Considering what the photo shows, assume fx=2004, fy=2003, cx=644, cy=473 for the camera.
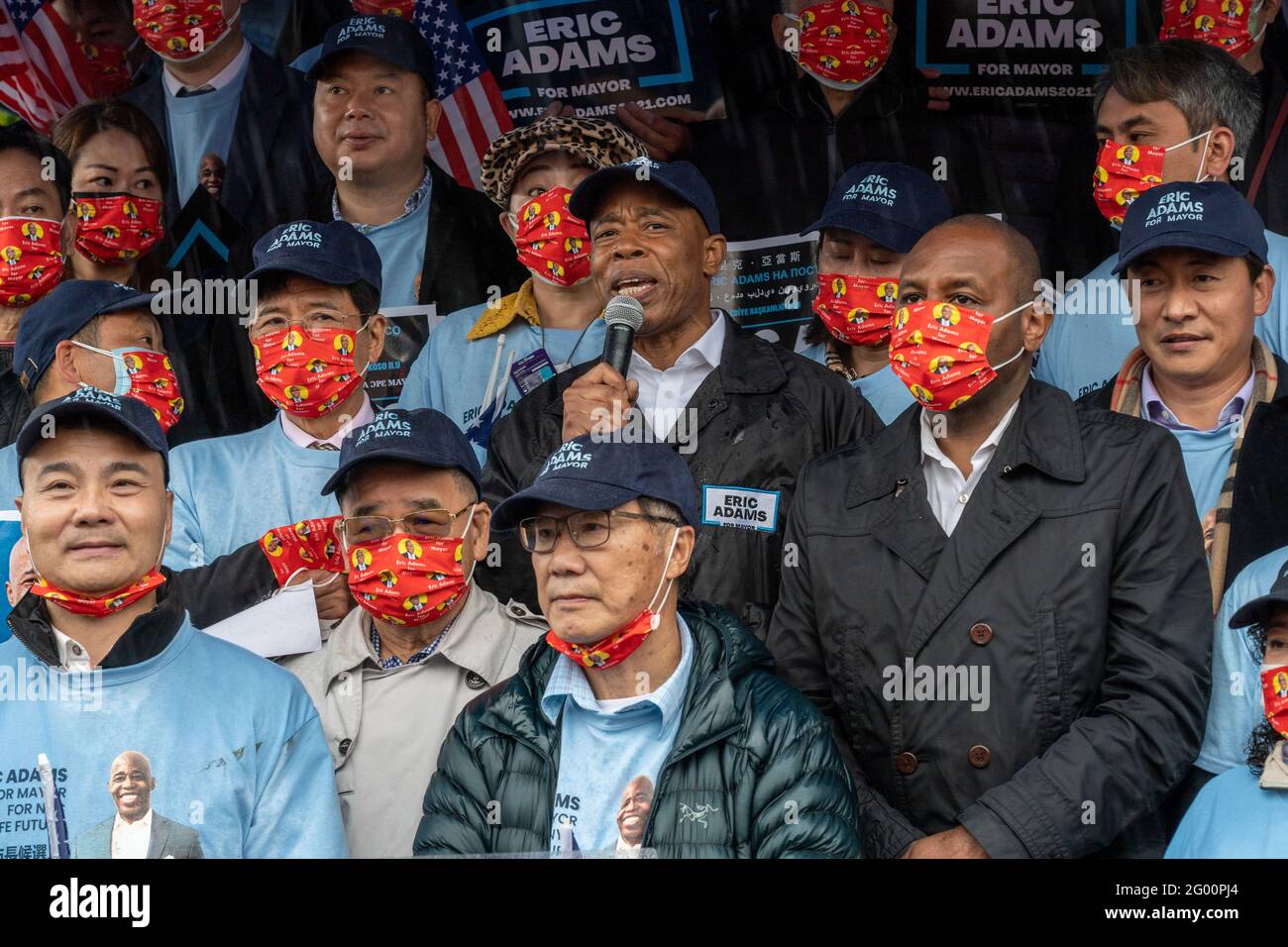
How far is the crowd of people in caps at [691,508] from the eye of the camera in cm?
473

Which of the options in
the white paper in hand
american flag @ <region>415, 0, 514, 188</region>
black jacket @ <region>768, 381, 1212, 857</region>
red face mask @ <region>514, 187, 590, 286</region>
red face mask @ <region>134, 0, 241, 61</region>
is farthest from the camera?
american flag @ <region>415, 0, 514, 188</region>

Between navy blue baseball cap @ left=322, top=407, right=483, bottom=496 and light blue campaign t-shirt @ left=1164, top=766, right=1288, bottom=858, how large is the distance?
2.07 metres

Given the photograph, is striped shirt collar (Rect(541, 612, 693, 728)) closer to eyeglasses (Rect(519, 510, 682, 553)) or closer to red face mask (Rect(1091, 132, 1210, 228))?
eyeglasses (Rect(519, 510, 682, 553))

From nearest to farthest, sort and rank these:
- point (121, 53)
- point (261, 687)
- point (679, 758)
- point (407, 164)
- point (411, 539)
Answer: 1. point (679, 758)
2. point (261, 687)
3. point (411, 539)
4. point (407, 164)
5. point (121, 53)

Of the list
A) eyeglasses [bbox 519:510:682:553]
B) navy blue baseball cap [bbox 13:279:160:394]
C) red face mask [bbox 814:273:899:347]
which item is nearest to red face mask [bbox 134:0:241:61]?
navy blue baseball cap [bbox 13:279:160:394]

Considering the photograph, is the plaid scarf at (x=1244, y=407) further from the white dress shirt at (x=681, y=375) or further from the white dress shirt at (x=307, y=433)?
the white dress shirt at (x=307, y=433)

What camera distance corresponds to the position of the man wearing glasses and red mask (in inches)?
206

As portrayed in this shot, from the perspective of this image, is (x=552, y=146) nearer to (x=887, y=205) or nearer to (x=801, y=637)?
(x=887, y=205)

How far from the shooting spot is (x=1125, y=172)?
600 centimetres

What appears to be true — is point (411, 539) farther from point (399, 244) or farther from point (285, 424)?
point (399, 244)

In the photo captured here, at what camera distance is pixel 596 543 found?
15.9 feet

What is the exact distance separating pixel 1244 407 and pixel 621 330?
172 centimetres
